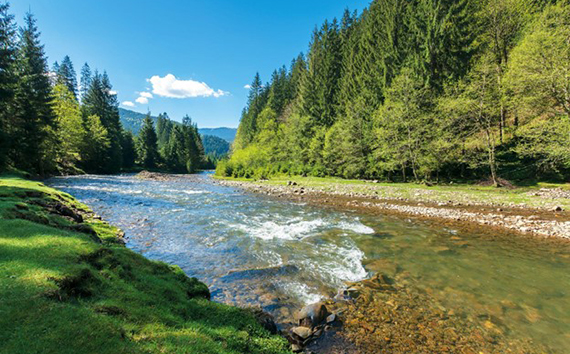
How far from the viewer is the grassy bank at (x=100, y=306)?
2615mm

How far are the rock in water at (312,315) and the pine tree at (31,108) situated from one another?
129 ft

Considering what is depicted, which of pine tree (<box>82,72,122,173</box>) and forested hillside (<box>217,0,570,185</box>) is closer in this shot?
forested hillside (<box>217,0,570,185</box>)

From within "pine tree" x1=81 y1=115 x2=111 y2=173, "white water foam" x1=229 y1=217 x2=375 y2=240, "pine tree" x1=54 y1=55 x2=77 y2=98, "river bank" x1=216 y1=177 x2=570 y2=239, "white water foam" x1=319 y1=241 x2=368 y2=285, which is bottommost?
"white water foam" x1=319 y1=241 x2=368 y2=285

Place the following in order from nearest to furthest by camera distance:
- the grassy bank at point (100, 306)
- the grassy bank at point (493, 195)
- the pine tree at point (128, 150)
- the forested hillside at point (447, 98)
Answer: the grassy bank at point (100, 306), the grassy bank at point (493, 195), the forested hillside at point (447, 98), the pine tree at point (128, 150)

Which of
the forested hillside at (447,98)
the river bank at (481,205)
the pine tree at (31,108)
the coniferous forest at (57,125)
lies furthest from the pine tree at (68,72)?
the river bank at (481,205)

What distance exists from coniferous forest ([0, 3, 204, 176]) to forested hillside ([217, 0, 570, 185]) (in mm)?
31428

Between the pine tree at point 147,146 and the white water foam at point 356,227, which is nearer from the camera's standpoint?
the white water foam at point 356,227

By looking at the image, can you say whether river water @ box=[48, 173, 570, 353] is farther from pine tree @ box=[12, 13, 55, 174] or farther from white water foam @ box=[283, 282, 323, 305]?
pine tree @ box=[12, 13, 55, 174]

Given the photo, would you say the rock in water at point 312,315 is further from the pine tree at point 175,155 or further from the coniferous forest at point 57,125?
the pine tree at point 175,155

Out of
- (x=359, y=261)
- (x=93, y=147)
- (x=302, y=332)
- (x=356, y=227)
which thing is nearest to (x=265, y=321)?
(x=302, y=332)

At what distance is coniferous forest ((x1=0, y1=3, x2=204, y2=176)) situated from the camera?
2652cm

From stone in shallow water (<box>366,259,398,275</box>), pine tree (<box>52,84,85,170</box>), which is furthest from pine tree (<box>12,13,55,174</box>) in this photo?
stone in shallow water (<box>366,259,398,275</box>)

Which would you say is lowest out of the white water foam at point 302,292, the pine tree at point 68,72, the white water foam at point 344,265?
the white water foam at point 302,292

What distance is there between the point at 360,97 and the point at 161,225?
33.7m
